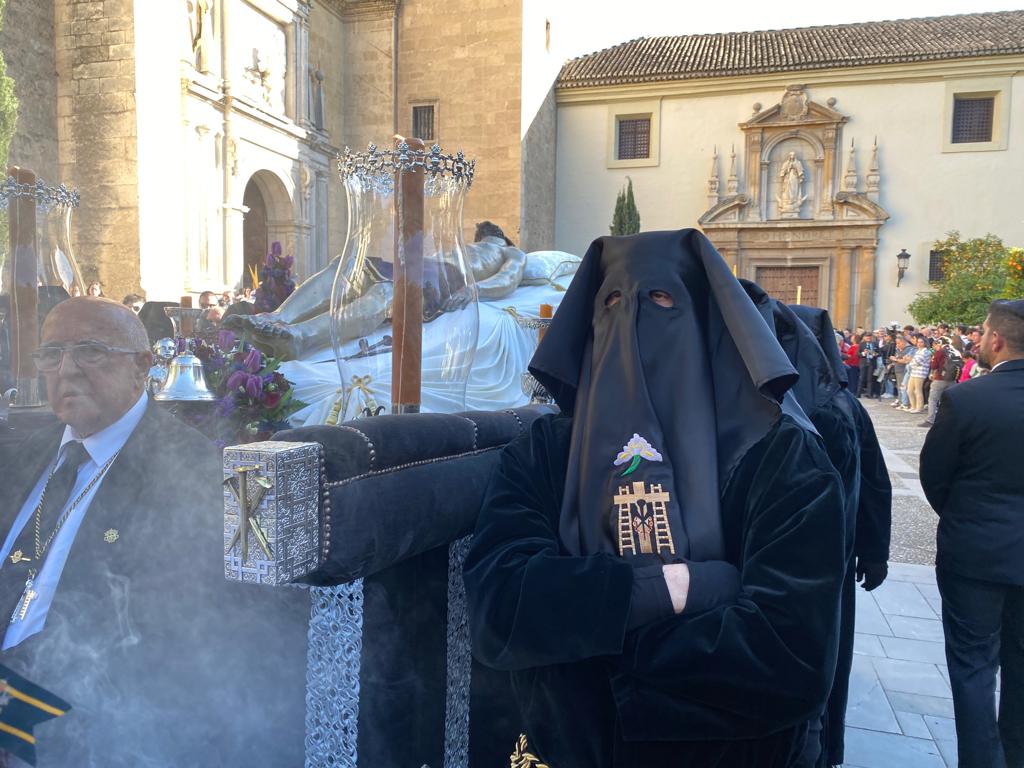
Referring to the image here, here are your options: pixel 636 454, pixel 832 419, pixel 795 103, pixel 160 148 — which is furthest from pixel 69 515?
pixel 795 103

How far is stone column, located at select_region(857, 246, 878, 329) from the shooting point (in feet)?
66.6

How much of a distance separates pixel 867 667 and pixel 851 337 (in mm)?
15123

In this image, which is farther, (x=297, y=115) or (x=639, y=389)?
(x=297, y=115)

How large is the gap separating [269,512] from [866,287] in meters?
21.8

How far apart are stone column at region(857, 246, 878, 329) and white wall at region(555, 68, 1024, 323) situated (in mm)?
260

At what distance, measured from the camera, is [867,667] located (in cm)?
361

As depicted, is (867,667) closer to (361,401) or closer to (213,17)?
(361,401)

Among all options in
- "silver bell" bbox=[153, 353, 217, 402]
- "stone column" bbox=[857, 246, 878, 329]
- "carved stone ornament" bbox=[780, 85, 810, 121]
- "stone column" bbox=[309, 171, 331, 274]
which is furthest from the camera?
"carved stone ornament" bbox=[780, 85, 810, 121]

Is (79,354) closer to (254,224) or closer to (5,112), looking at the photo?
(5,112)

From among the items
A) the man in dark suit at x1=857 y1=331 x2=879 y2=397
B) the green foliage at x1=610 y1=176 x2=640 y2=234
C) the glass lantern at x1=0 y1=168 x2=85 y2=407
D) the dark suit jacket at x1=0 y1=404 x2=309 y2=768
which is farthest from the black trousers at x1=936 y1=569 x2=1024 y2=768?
the green foliage at x1=610 y1=176 x2=640 y2=234

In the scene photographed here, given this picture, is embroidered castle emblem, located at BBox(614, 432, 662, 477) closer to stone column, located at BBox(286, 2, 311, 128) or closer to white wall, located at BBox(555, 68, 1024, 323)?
stone column, located at BBox(286, 2, 311, 128)

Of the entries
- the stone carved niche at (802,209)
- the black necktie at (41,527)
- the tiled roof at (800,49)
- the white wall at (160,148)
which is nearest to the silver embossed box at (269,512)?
the black necktie at (41,527)

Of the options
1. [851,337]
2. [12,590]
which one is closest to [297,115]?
[851,337]

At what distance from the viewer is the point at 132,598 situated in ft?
5.85
